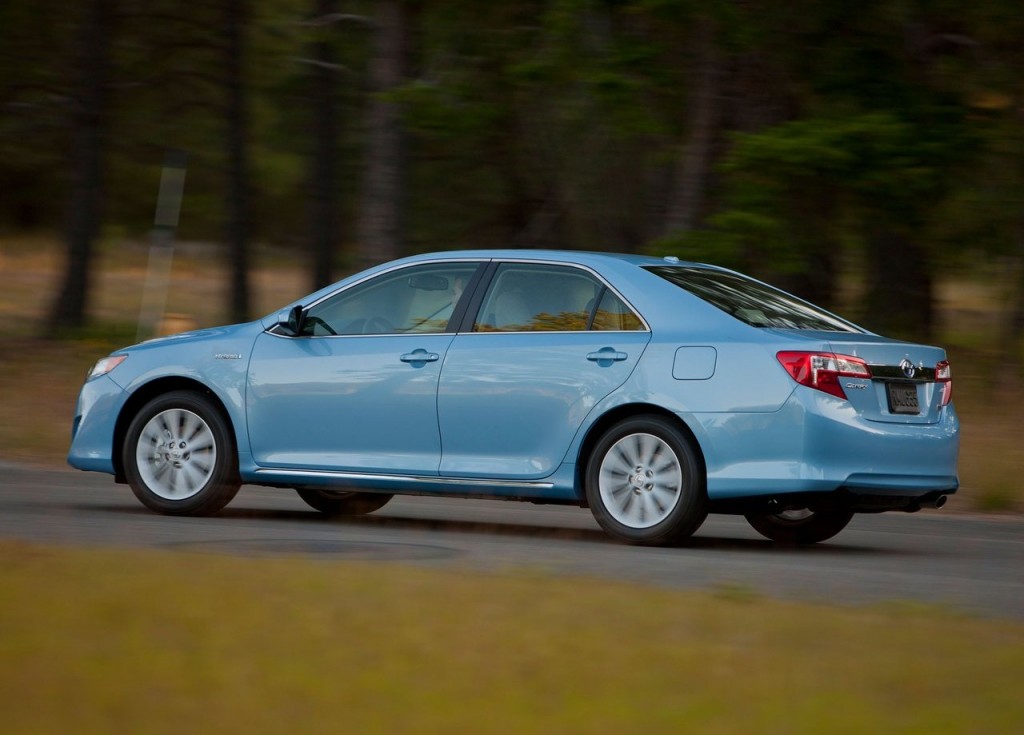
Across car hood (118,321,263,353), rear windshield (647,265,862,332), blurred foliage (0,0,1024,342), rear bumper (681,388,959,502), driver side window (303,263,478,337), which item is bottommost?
rear bumper (681,388,959,502)

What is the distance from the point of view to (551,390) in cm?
934

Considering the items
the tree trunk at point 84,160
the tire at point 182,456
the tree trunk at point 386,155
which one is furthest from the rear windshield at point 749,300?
the tree trunk at point 84,160

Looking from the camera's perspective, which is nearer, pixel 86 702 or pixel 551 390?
pixel 86 702

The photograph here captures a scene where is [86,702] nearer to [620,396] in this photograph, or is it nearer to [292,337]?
[620,396]

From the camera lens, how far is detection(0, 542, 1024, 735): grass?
4719mm

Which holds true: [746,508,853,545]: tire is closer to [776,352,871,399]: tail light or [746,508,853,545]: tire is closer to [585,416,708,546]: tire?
[585,416,708,546]: tire

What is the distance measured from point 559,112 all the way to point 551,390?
13454mm

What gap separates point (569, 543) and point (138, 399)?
2853 millimetres

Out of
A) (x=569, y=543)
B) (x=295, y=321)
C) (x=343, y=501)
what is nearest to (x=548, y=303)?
(x=569, y=543)

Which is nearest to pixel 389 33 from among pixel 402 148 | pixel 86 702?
pixel 402 148

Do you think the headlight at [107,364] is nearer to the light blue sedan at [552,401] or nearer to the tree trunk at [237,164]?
the light blue sedan at [552,401]

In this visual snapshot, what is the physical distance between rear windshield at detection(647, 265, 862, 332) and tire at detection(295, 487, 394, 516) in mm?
2616

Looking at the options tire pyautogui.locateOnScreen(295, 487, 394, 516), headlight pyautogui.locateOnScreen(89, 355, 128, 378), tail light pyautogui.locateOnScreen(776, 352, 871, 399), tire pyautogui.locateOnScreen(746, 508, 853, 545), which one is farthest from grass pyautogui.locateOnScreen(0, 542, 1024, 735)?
tire pyautogui.locateOnScreen(295, 487, 394, 516)

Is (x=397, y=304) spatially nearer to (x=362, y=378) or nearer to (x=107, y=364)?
(x=362, y=378)
